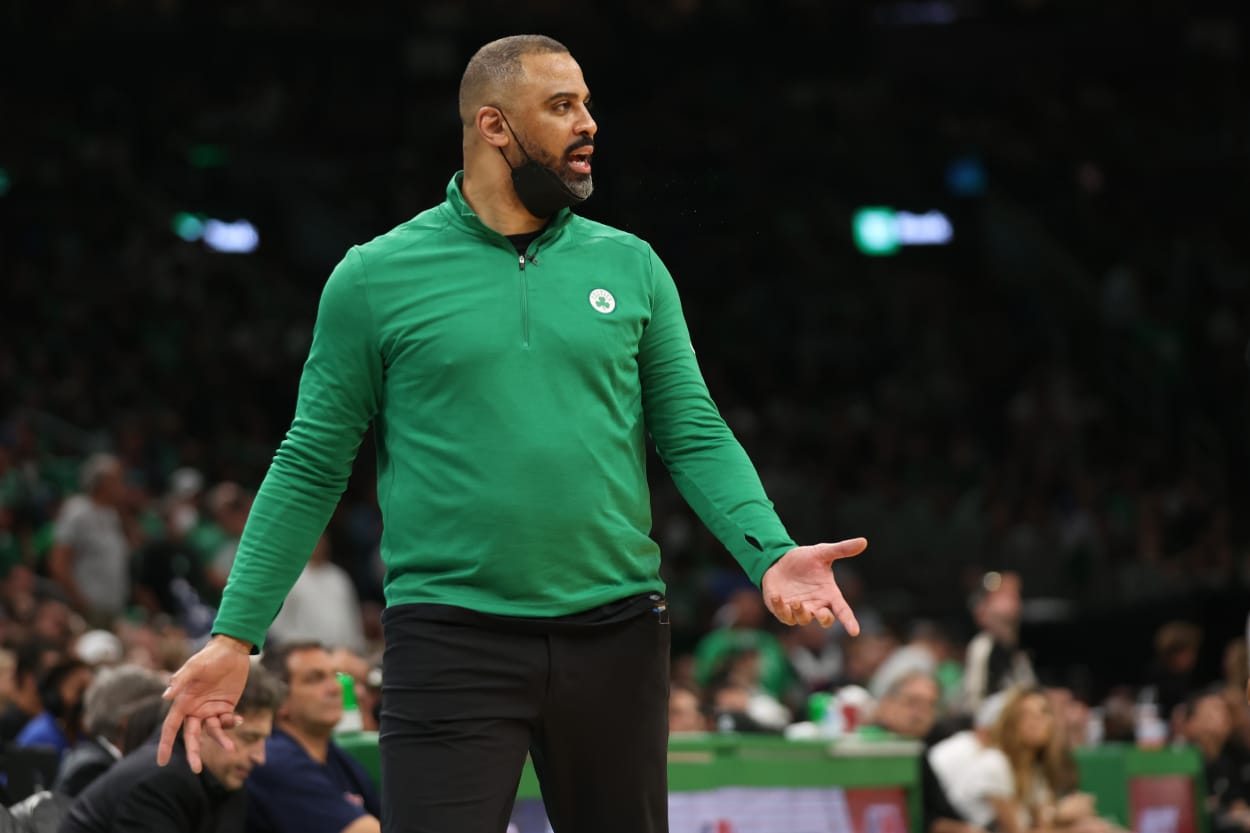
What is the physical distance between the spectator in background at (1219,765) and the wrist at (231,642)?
773cm

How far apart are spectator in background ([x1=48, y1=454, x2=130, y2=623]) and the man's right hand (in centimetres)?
854

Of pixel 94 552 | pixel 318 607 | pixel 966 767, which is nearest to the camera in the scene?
pixel 966 767

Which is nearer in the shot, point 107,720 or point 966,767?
point 107,720

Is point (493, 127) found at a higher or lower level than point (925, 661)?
higher

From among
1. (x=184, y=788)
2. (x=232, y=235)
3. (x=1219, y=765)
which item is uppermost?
(x=232, y=235)

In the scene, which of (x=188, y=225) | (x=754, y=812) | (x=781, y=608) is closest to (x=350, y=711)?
(x=754, y=812)

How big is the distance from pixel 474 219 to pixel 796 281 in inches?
662

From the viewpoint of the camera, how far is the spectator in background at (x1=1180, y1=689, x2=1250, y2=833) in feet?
32.9

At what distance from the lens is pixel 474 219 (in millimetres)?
3389

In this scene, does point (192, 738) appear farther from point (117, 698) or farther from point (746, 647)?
point (746, 647)

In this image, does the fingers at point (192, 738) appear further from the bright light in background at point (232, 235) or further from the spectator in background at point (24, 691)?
the bright light in background at point (232, 235)

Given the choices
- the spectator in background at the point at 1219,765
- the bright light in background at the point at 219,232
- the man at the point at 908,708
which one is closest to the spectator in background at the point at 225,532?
the man at the point at 908,708

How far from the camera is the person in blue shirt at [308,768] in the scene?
230 inches

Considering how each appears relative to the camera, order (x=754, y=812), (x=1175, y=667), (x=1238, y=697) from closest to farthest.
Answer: (x=754, y=812)
(x=1238, y=697)
(x=1175, y=667)
